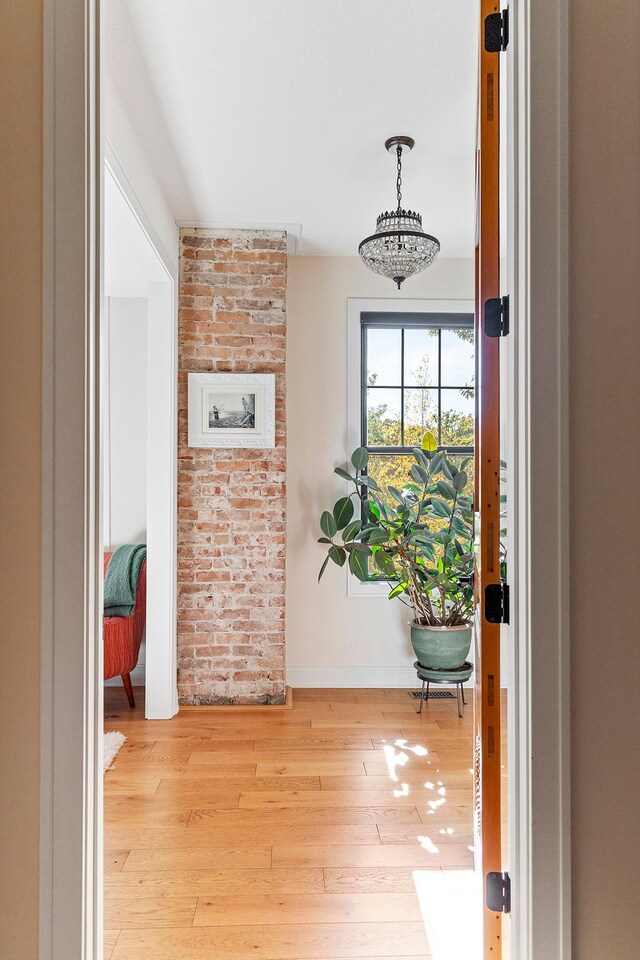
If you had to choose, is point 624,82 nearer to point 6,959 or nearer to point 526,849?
point 526,849

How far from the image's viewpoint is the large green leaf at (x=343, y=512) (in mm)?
3967

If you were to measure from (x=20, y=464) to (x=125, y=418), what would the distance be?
11.0 feet

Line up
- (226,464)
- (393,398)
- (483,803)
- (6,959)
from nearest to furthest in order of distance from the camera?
1. (6,959)
2. (483,803)
3. (226,464)
4. (393,398)

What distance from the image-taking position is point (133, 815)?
251 cm

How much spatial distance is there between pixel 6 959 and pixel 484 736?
99cm

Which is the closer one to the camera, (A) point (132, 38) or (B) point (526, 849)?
(B) point (526, 849)

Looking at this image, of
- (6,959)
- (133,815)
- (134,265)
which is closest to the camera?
(6,959)

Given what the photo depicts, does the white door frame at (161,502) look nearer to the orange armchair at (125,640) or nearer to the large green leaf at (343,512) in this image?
the orange armchair at (125,640)

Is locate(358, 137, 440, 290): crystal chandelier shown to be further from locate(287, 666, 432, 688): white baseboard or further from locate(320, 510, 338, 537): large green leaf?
locate(287, 666, 432, 688): white baseboard

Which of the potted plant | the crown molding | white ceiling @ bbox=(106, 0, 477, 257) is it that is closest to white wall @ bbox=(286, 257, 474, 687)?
the potted plant

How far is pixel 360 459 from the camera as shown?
13.3 ft

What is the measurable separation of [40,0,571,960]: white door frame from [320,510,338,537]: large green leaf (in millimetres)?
2746

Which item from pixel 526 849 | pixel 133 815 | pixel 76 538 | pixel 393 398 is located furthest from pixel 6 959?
pixel 393 398

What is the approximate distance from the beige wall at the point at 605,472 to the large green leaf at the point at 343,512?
9.18ft
